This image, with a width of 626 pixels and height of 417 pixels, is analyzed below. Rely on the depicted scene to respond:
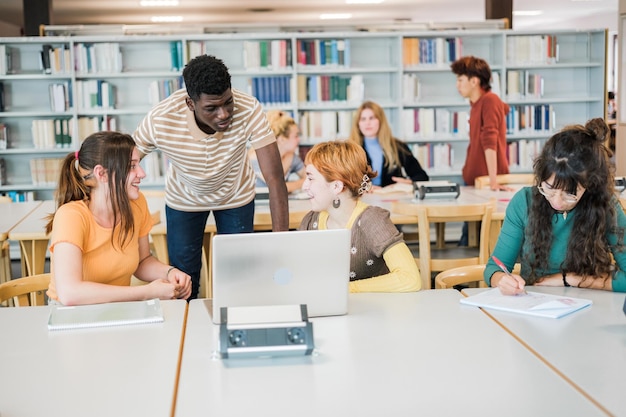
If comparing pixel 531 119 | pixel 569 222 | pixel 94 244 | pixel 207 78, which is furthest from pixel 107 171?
pixel 531 119

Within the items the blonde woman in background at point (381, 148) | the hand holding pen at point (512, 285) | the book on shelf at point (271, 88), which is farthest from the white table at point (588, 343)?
the book on shelf at point (271, 88)

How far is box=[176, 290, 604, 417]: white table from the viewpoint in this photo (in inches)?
54.5

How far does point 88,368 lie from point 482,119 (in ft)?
12.9

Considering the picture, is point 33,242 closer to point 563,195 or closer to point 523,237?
point 523,237

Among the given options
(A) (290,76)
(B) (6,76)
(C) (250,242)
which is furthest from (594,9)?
(C) (250,242)

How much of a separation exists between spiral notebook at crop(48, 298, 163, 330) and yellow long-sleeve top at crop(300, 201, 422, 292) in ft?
2.04

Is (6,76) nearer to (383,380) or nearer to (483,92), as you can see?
(483,92)

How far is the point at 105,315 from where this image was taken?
194 cm

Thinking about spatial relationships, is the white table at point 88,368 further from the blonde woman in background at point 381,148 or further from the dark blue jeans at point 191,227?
the blonde woman in background at point 381,148

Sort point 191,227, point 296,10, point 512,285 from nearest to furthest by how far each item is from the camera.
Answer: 1. point 512,285
2. point 191,227
3. point 296,10

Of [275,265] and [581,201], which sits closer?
[275,265]

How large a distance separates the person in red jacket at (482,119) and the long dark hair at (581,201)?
2463mm

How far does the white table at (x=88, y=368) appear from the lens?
1.41m

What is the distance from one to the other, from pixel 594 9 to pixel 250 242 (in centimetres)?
1246
